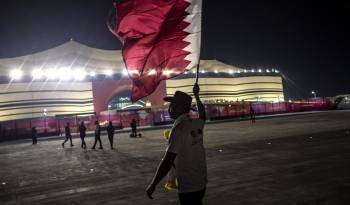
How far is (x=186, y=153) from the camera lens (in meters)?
3.83

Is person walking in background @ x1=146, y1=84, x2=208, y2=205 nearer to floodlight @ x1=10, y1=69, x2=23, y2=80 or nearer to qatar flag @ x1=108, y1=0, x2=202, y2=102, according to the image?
qatar flag @ x1=108, y1=0, x2=202, y2=102

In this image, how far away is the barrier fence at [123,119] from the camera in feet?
130

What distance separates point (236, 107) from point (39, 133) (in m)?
27.5

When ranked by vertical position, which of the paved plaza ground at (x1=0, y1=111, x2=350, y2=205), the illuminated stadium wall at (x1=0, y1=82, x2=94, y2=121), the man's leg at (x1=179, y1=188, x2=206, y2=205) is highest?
the illuminated stadium wall at (x1=0, y1=82, x2=94, y2=121)

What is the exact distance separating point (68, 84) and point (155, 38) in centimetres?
6561

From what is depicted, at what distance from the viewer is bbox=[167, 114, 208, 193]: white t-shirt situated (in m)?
3.78

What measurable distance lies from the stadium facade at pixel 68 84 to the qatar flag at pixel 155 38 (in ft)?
169

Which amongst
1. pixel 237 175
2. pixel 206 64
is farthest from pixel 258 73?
pixel 237 175

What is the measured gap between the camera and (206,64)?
319ft

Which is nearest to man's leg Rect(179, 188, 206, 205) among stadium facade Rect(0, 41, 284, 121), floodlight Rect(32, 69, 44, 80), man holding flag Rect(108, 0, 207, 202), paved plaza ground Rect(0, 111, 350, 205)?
man holding flag Rect(108, 0, 207, 202)

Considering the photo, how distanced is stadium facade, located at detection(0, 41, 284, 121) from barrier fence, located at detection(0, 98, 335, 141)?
11311mm

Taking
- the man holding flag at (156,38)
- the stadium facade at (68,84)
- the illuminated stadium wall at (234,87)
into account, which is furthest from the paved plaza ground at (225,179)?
the illuminated stadium wall at (234,87)

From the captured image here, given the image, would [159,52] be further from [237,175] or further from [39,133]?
[39,133]

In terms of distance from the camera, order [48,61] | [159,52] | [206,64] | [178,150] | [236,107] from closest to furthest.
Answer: [178,150], [159,52], [236,107], [48,61], [206,64]
